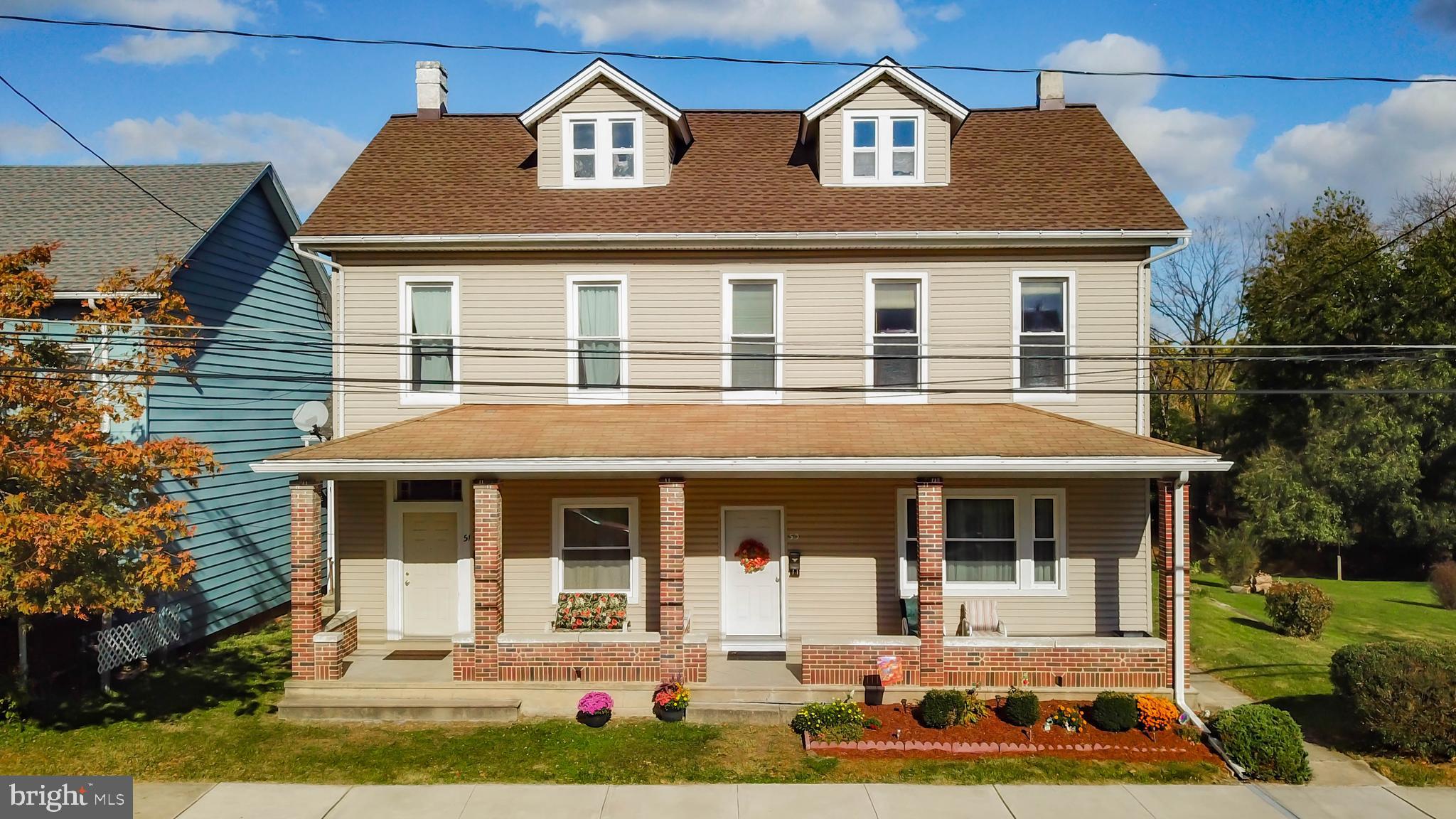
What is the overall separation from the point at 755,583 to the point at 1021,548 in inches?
165

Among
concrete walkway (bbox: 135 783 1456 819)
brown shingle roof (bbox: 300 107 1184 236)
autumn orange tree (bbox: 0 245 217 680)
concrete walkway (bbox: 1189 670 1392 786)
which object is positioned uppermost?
brown shingle roof (bbox: 300 107 1184 236)

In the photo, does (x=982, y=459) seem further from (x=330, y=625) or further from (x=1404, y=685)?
(x=330, y=625)

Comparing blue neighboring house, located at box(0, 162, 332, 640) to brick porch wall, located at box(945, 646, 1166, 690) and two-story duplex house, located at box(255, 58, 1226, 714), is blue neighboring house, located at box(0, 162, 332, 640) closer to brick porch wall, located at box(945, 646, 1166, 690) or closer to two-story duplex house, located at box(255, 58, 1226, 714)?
two-story duplex house, located at box(255, 58, 1226, 714)

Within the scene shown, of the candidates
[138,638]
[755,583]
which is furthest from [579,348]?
[138,638]

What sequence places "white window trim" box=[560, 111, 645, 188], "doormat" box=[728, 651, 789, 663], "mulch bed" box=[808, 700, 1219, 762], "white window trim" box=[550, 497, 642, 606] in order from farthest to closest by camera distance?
1. "white window trim" box=[560, 111, 645, 188]
2. "white window trim" box=[550, 497, 642, 606]
3. "doormat" box=[728, 651, 789, 663]
4. "mulch bed" box=[808, 700, 1219, 762]

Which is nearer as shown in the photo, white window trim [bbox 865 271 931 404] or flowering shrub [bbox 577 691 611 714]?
flowering shrub [bbox 577 691 611 714]

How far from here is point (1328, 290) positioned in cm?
2750

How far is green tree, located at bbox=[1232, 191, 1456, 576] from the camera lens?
82.7ft

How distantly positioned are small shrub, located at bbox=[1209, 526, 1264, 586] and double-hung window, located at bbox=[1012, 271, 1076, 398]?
11.0m

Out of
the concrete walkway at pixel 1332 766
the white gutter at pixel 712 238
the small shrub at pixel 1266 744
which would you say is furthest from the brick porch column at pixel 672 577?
the concrete walkway at pixel 1332 766

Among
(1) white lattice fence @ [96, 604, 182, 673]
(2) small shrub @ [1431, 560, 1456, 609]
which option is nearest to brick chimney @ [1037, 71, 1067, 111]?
(2) small shrub @ [1431, 560, 1456, 609]

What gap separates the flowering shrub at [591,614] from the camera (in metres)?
14.0

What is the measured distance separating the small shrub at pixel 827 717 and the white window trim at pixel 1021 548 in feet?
11.1

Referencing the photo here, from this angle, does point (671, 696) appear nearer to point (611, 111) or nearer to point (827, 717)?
point (827, 717)
